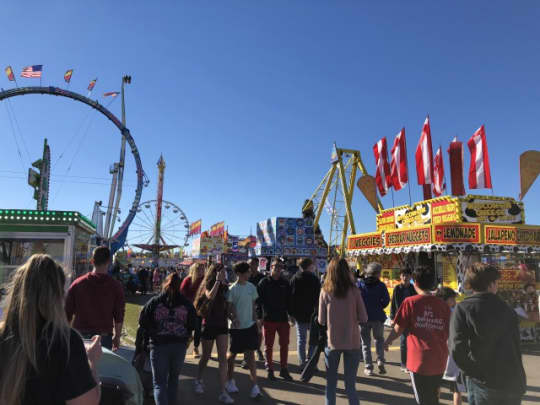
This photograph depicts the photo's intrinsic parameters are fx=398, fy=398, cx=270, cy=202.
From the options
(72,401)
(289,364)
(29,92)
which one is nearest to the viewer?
(72,401)

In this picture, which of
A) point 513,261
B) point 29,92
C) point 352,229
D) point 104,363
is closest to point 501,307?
point 104,363

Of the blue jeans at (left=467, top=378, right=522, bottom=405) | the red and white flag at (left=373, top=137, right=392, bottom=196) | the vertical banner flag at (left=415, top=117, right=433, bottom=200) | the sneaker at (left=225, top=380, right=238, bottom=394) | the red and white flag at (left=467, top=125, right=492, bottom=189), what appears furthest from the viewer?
the red and white flag at (left=373, top=137, right=392, bottom=196)

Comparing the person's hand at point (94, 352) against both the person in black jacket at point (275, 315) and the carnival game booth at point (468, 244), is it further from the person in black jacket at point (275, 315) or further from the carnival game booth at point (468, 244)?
the carnival game booth at point (468, 244)

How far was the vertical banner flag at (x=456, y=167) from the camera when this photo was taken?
15.4m

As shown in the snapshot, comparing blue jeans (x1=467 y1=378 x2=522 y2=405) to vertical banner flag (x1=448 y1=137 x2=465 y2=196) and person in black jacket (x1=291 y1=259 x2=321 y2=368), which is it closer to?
person in black jacket (x1=291 y1=259 x2=321 y2=368)

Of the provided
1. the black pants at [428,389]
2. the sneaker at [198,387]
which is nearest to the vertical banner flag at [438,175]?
the sneaker at [198,387]

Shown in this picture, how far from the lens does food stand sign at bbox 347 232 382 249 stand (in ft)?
44.7

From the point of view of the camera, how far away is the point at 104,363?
10.3 ft

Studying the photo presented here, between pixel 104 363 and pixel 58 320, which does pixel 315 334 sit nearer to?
pixel 104 363

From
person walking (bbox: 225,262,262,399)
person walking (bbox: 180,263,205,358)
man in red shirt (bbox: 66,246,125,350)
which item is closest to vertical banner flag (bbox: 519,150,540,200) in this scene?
person walking (bbox: 180,263,205,358)

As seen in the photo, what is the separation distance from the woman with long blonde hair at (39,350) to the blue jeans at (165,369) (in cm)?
246

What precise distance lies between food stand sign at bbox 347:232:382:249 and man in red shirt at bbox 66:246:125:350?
10.5m

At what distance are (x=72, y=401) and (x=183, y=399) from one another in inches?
154

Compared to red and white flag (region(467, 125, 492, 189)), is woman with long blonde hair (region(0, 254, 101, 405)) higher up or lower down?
lower down
